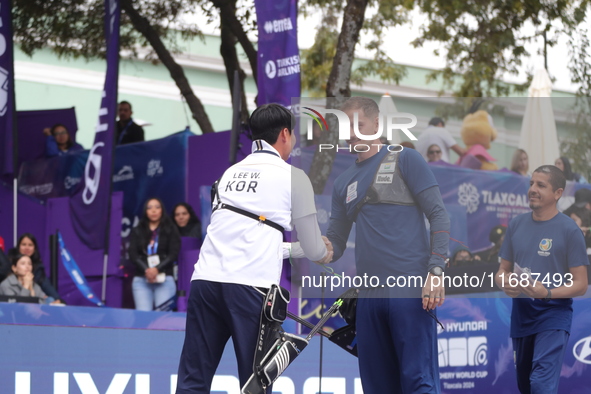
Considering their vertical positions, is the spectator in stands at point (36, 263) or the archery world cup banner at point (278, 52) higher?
the archery world cup banner at point (278, 52)

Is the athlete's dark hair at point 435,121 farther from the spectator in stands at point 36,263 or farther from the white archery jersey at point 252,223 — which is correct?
the spectator in stands at point 36,263

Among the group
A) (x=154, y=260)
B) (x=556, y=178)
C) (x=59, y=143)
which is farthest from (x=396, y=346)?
(x=59, y=143)

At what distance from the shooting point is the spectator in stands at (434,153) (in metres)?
6.84

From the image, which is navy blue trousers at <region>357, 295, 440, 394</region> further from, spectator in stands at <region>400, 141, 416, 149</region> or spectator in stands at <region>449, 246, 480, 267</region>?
spectator in stands at <region>400, 141, 416, 149</region>

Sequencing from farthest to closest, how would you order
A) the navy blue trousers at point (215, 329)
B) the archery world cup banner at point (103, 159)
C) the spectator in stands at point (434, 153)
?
the archery world cup banner at point (103, 159)
the spectator in stands at point (434, 153)
the navy blue trousers at point (215, 329)

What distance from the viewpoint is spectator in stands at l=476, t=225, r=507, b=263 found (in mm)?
7098

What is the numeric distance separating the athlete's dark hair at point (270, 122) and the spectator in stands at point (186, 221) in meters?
6.31

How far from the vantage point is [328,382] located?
26.9 ft

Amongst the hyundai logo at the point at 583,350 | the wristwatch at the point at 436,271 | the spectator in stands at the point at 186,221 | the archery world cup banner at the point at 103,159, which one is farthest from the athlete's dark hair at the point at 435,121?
the archery world cup banner at the point at 103,159

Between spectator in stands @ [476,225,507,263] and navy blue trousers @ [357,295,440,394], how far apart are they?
3.81ft

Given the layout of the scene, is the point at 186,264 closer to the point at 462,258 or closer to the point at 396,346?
the point at 462,258

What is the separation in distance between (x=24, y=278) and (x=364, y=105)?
5596 millimetres

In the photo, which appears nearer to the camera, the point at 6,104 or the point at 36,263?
the point at 36,263

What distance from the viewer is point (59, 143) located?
15.4 meters
